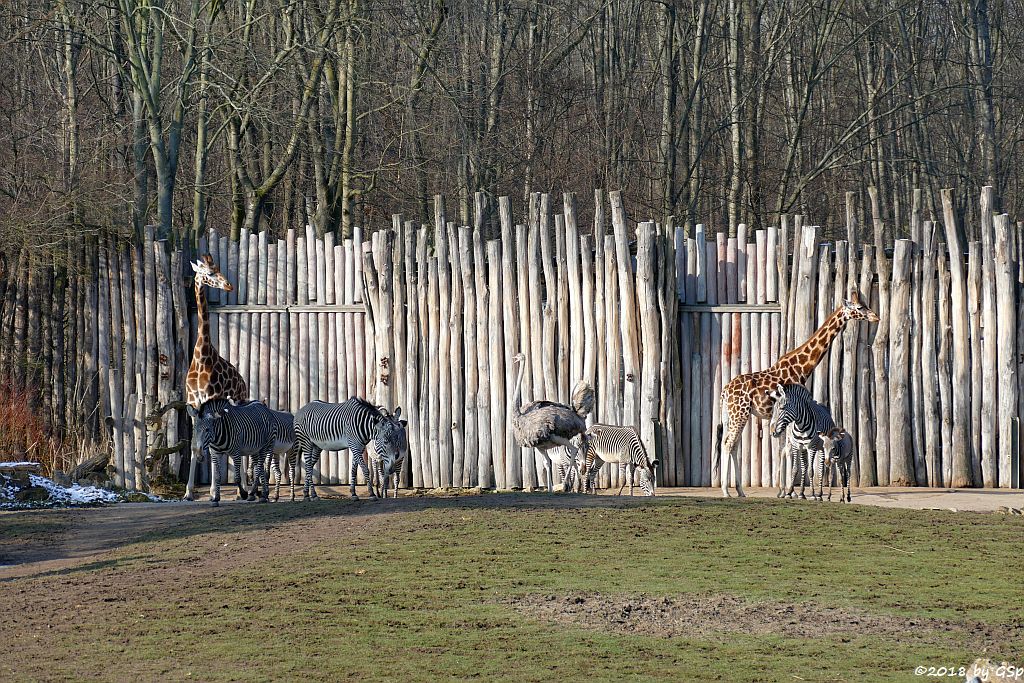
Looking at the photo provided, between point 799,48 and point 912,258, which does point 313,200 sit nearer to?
point 799,48

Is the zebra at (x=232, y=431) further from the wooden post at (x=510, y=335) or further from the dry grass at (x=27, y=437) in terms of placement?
the dry grass at (x=27, y=437)

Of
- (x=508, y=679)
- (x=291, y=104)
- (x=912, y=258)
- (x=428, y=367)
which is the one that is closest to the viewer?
(x=508, y=679)

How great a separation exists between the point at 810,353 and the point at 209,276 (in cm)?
666

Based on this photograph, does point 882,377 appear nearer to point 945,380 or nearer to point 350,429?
point 945,380

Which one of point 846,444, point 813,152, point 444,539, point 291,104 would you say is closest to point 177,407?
point 444,539

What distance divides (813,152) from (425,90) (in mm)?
8280

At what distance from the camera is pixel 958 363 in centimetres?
1501

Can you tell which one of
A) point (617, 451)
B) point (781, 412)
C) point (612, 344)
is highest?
point (612, 344)

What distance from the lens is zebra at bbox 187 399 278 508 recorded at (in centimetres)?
1343

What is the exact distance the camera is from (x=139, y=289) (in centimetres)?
1697

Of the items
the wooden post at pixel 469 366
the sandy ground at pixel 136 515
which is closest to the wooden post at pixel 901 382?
the sandy ground at pixel 136 515

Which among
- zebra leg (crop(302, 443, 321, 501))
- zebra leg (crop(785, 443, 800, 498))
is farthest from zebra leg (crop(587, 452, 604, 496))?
zebra leg (crop(302, 443, 321, 501))

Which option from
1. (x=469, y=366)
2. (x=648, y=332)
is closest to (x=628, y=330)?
(x=648, y=332)

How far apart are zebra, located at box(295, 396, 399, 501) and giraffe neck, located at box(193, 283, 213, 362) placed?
1.45 meters
